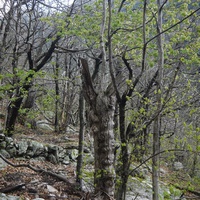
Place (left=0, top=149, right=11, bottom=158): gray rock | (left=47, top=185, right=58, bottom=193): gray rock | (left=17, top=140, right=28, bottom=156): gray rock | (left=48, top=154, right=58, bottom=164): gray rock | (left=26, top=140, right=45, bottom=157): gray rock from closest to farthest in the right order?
1. (left=47, top=185, right=58, bottom=193): gray rock
2. (left=0, top=149, right=11, bottom=158): gray rock
3. (left=17, top=140, right=28, bottom=156): gray rock
4. (left=26, top=140, right=45, bottom=157): gray rock
5. (left=48, top=154, right=58, bottom=164): gray rock

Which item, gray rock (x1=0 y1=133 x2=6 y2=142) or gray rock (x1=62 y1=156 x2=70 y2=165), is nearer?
gray rock (x1=0 y1=133 x2=6 y2=142)

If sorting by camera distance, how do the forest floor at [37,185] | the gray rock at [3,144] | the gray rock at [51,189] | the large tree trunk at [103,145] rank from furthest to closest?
the gray rock at [3,144] → the gray rock at [51,189] → the forest floor at [37,185] → the large tree trunk at [103,145]

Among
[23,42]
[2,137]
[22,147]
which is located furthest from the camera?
[23,42]

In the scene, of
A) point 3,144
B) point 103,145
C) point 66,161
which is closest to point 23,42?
point 3,144

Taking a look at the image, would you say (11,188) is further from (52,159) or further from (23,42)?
(23,42)

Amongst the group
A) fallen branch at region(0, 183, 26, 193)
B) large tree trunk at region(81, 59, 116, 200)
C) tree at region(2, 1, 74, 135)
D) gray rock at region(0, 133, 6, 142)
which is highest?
tree at region(2, 1, 74, 135)

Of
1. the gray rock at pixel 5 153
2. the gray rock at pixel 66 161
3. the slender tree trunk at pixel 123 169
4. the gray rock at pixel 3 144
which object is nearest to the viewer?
the slender tree trunk at pixel 123 169

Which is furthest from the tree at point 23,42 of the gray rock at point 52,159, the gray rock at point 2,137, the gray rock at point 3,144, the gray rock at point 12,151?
the gray rock at point 52,159

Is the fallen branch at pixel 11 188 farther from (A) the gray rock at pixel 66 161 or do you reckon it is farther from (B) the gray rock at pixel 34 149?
(A) the gray rock at pixel 66 161

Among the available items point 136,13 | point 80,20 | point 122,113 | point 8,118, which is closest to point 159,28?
point 122,113

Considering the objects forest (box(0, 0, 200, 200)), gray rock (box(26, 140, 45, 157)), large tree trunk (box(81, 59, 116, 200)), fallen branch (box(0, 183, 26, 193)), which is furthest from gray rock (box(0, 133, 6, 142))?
large tree trunk (box(81, 59, 116, 200))

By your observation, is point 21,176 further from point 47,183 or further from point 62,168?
point 62,168

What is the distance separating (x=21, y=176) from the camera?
24.1 ft

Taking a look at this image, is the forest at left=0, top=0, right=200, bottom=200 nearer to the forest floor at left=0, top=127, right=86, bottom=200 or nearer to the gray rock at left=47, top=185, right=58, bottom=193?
the forest floor at left=0, top=127, right=86, bottom=200
